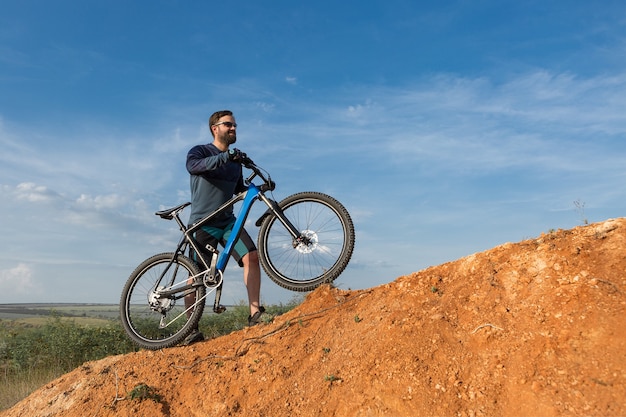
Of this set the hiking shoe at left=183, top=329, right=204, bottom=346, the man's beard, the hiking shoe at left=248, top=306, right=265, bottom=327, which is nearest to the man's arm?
the man's beard

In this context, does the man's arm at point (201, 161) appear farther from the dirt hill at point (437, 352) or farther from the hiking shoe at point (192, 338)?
the hiking shoe at point (192, 338)

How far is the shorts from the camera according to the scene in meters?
6.94

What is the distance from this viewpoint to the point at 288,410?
479 cm

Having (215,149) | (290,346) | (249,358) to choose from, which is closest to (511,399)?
(290,346)

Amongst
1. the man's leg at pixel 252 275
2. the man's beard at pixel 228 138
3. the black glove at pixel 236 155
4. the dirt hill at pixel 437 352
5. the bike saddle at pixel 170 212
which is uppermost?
the man's beard at pixel 228 138

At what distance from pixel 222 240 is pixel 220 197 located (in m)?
0.65

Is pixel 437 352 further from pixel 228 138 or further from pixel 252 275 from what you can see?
pixel 228 138

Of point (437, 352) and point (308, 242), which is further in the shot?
point (308, 242)

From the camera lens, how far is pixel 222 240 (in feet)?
23.9

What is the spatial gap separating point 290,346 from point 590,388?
3.13 m

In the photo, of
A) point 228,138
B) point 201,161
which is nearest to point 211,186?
point 201,161

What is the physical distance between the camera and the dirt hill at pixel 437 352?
3922 mm

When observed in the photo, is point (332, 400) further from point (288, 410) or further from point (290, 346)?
point (290, 346)

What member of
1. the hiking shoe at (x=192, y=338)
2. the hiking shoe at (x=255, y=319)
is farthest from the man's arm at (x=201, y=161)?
the hiking shoe at (x=192, y=338)
